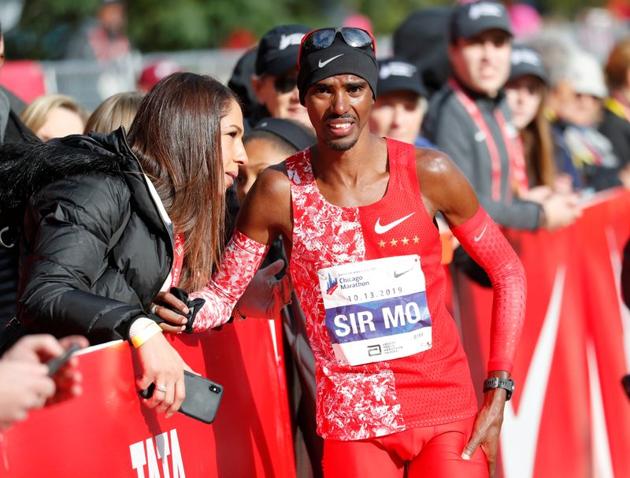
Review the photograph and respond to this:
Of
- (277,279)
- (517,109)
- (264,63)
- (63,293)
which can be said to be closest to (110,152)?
(63,293)

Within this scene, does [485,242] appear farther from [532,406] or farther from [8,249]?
[532,406]

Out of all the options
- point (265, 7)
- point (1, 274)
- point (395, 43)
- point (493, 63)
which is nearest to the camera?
point (1, 274)

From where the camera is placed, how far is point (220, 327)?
450cm

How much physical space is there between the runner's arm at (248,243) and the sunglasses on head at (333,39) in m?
0.45

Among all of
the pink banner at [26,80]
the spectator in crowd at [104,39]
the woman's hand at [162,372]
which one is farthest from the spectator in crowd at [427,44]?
the spectator in crowd at [104,39]

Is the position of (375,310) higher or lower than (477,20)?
Result: lower

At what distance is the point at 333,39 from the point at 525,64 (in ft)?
13.7

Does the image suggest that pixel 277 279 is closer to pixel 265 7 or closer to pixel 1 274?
pixel 1 274

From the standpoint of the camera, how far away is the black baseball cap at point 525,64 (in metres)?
8.12

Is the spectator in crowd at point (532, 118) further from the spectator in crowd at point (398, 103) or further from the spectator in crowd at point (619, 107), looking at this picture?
the spectator in crowd at point (619, 107)

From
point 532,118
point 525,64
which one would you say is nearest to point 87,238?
point 532,118

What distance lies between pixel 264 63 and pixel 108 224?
2.68 m

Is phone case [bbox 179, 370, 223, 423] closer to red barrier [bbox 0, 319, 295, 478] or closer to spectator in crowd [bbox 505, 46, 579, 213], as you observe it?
red barrier [bbox 0, 319, 295, 478]

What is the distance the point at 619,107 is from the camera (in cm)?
1005
